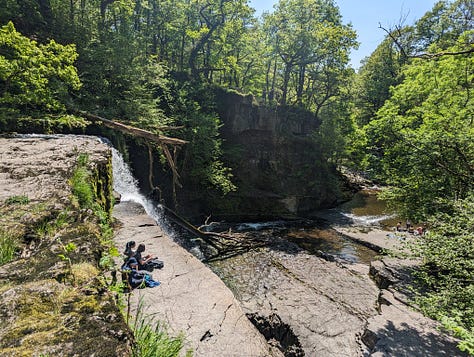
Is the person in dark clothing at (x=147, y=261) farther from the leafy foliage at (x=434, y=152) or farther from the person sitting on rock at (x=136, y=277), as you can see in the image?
the leafy foliage at (x=434, y=152)

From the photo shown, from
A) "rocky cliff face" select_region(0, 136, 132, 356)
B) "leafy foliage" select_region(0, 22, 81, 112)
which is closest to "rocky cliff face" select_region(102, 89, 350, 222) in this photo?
"leafy foliage" select_region(0, 22, 81, 112)

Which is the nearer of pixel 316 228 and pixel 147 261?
pixel 147 261

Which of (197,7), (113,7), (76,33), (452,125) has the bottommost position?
(452,125)

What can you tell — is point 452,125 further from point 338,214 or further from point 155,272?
point 155,272

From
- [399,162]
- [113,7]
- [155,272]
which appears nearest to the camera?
[155,272]

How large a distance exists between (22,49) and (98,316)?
33.6 ft

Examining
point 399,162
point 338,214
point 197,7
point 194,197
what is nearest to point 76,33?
point 194,197

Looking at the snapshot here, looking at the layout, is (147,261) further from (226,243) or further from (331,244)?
(331,244)

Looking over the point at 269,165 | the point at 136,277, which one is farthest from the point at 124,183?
the point at 269,165

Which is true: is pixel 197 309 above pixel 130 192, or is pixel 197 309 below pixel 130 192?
below

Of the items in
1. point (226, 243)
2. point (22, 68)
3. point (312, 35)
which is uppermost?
point (312, 35)

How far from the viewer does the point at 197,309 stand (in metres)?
5.39

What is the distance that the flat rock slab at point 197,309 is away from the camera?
4.62 meters

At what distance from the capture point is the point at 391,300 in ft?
24.3
